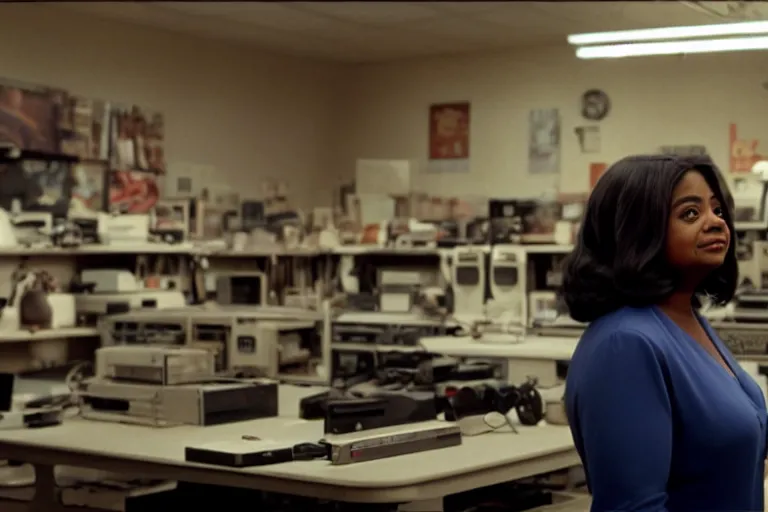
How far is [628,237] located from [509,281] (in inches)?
195

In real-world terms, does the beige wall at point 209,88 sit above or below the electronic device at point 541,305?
above

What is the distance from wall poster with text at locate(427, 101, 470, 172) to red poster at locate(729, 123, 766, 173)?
2093mm

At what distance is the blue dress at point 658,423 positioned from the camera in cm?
160

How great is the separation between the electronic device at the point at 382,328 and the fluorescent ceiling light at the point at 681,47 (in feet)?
9.44

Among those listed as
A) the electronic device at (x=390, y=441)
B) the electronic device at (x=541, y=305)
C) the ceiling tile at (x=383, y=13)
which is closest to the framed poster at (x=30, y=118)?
the ceiling tile at (x=383, y=13)

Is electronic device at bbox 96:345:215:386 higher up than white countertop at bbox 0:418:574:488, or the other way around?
electronic device at bbox 96:345:215:386

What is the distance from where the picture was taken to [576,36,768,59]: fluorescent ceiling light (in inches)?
123

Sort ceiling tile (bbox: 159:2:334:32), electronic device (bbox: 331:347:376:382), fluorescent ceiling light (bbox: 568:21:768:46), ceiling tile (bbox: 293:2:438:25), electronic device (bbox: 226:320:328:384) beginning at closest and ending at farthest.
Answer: fluorescent ceiling light (bbox: 568:21:768:46), ceiling tile (bbox: 293:2:438:25), ceiling tile (bbox: 159:2:334:32), electronic device (bbox: 226:320:328:384), electronic device (bbox: 331:347:376:382)

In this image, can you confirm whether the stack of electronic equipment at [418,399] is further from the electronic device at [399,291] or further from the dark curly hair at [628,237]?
the electronic device at [399,291]

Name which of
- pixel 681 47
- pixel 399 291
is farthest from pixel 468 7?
pixel 399 291

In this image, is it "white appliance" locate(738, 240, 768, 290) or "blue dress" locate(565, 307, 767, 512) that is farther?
"white appliance" locate(738, 240, 768, 290)

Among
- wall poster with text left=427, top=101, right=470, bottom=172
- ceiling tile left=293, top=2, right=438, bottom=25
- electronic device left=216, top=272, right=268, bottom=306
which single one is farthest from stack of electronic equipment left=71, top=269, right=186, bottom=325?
wall poster with text left=427, top=101, right=470, bottom=172

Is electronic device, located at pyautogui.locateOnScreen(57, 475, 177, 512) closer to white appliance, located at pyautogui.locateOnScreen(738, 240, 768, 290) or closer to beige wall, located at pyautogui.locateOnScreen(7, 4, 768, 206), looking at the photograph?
beige wall, located at pyautogui.locateOnScreen(7, 4, 768, 206)

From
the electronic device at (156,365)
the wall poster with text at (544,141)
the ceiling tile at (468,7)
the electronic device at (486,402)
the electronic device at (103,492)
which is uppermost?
the ceiling tile at (468,7)
